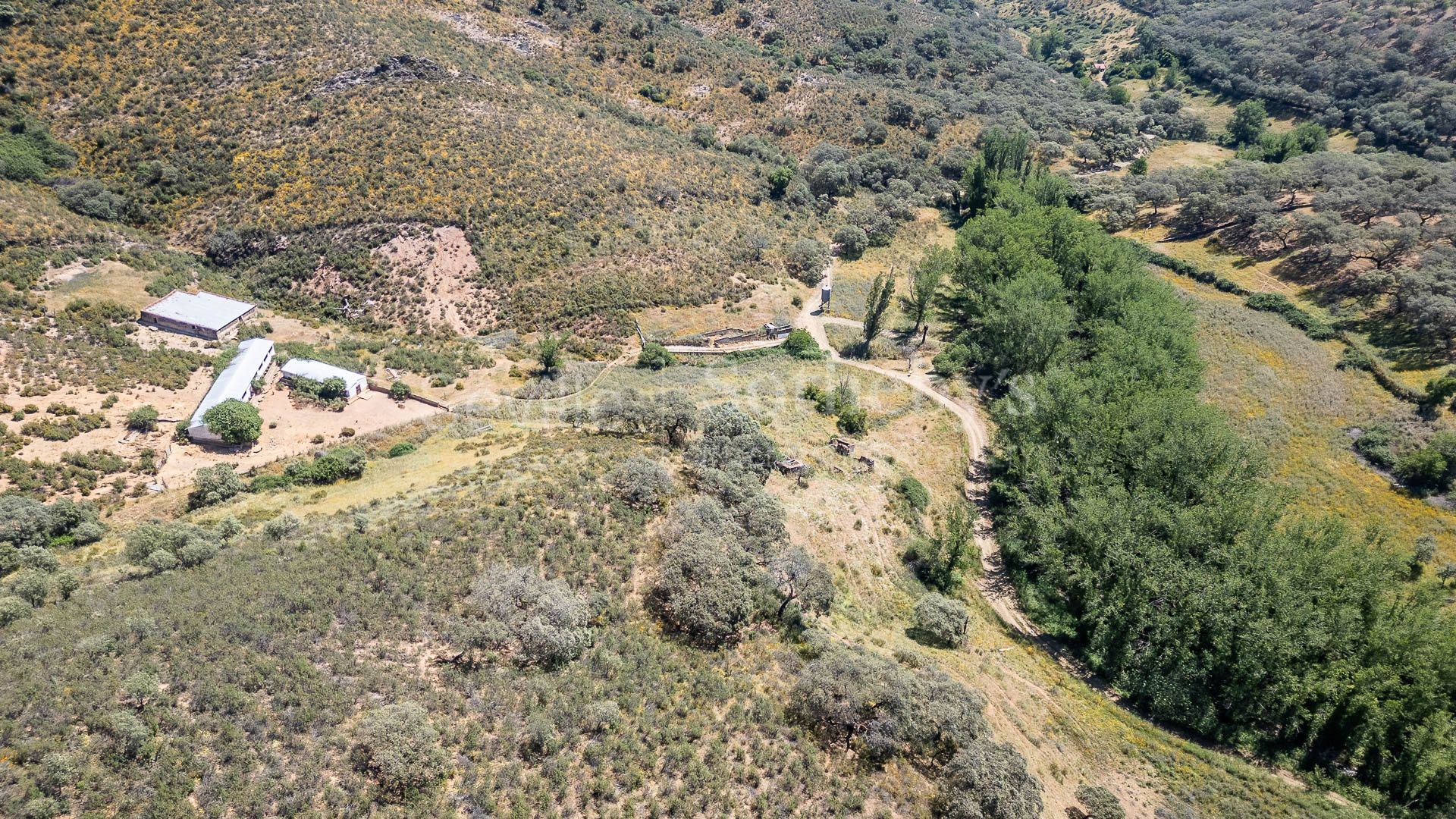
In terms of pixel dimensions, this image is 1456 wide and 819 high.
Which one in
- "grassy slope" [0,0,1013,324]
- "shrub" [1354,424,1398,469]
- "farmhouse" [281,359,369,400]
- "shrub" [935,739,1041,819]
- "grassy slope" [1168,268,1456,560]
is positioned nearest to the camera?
"shrub" [935,739,1041,819]

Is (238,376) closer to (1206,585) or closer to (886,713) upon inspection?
(886,713)

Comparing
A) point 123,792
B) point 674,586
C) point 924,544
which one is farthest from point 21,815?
point 924,544

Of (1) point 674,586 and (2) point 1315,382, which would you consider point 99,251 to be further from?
(2) point 1315,382

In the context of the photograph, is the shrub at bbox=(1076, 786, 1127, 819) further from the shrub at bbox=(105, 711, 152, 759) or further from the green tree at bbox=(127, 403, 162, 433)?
the green tree at bbox=(127, 403, 162, 433)

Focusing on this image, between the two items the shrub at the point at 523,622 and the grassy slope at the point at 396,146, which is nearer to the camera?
the shrub at the point at 523,622

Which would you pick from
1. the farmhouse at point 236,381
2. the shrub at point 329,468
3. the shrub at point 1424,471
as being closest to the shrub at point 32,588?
the shrub at point 329,468

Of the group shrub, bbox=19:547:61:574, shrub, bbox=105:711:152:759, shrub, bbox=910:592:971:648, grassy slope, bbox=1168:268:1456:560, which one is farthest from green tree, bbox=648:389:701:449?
grassy slope, bbox=1168:268:1456:560

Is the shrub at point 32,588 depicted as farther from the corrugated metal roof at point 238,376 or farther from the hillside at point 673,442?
the corrugated metal roof at point 238,376

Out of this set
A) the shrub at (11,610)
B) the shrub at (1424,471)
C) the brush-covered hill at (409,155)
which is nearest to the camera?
the shrub at (11,610)
